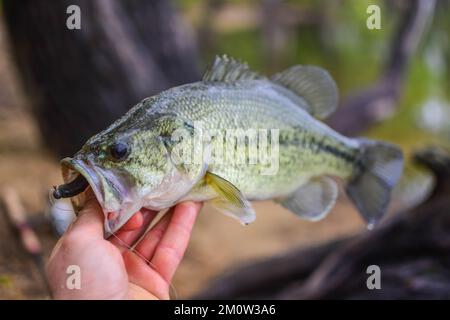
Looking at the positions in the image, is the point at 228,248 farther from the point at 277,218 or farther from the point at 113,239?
the point at 113,239

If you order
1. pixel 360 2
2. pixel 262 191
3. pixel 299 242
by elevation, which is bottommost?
pixel 299 242

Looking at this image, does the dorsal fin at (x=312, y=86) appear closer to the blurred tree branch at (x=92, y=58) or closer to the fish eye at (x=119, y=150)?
the fish eye at (x=119, y=150)

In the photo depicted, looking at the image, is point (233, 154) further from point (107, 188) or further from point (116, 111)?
point (116, 111)

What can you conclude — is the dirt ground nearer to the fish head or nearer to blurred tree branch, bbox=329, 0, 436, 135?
blurred tree branch, bbox=329, 0, 436, 135

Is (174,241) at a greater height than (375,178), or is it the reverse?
(375,178)

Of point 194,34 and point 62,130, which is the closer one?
point 62,130

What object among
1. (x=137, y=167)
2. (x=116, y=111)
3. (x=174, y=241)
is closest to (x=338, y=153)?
(x=174, y=241)

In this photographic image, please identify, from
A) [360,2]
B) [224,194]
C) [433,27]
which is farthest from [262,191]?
[360,2]
